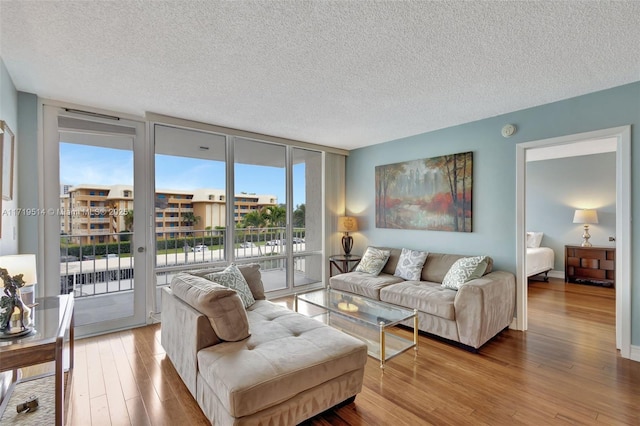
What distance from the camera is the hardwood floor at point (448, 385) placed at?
189cm

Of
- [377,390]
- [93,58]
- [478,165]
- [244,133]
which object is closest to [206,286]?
[377,390]

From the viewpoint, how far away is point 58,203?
3.03m

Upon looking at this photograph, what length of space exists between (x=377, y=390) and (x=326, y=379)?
62 cm

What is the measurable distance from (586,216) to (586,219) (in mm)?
56

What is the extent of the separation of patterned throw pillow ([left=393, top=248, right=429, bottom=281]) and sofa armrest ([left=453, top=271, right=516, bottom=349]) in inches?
33.7

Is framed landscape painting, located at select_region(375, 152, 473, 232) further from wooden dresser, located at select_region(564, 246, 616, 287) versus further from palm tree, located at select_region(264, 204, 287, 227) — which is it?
wooden dresser, located at select_region(564, 246, 616, 287)

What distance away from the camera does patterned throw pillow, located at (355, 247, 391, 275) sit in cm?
415

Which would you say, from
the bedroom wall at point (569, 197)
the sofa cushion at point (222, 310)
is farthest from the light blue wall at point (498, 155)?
the bedroom wall at point (569, 197)

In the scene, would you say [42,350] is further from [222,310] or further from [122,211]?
[122,211]

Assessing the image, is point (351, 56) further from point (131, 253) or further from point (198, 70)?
point (131, 253)

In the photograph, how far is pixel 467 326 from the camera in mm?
2777

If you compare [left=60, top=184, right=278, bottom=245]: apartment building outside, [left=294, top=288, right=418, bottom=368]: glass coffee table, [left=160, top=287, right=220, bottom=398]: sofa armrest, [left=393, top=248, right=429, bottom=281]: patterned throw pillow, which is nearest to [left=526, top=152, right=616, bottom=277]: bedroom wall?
[left=393, top=248, right=429, bottom=281]: patterned throw pillow

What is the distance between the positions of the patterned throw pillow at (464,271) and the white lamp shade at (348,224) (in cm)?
185

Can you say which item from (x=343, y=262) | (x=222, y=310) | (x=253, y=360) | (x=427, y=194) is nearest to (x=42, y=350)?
(x=222, y=310)
